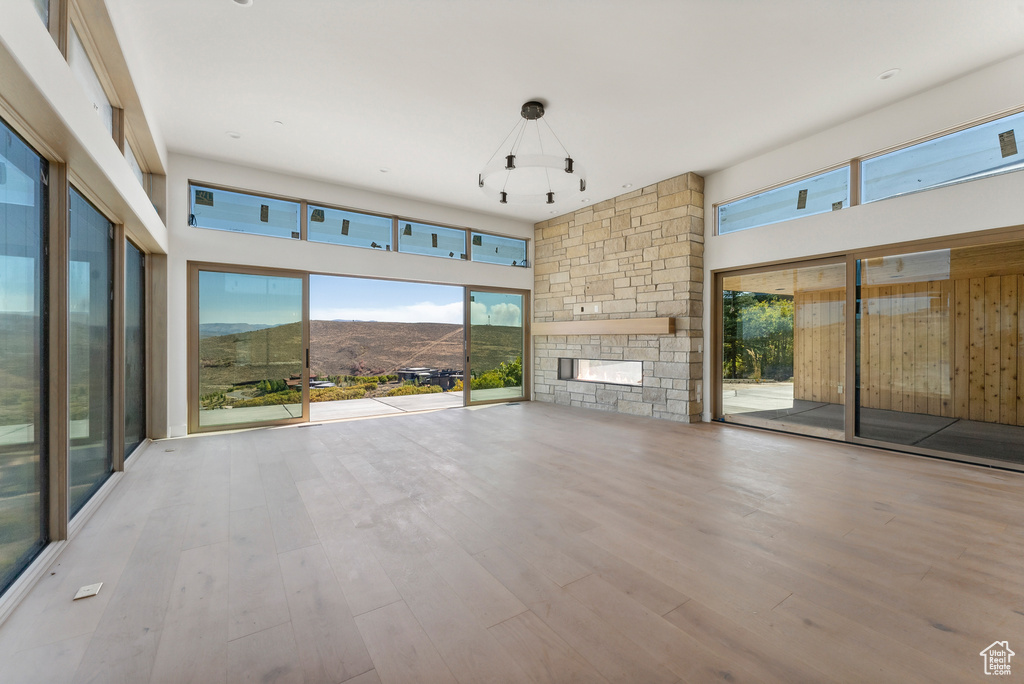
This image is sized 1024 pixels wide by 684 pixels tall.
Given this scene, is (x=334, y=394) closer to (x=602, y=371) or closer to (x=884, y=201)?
(x=602, y=371)

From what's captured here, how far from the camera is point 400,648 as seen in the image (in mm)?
1478

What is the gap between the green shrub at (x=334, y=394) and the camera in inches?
375

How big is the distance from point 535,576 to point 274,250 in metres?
5.10

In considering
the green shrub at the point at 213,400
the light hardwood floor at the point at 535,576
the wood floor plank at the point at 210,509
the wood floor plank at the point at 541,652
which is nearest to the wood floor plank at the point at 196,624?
the light hardwood floor at the point at 535,576

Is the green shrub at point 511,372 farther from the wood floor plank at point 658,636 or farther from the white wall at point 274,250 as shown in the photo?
the wood floor plank at point 658,636

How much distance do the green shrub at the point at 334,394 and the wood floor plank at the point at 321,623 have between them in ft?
26.0

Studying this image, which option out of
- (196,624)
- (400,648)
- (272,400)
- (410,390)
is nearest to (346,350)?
(410,390)

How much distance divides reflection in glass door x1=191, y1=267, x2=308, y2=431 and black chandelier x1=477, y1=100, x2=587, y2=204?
299 cm

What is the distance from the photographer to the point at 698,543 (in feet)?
7.32

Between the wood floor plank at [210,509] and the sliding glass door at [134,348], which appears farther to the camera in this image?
the sliding glass door at [134,348]

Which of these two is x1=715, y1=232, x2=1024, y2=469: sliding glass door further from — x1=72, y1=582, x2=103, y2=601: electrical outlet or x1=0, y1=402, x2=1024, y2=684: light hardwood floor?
x1=72, y1=582, x2=103, y2=601: electrical outlet

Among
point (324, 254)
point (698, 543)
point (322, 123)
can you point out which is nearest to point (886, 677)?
point (698, 543)

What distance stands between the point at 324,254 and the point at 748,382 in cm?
572

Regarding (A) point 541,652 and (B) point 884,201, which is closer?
(A) point 541,652
